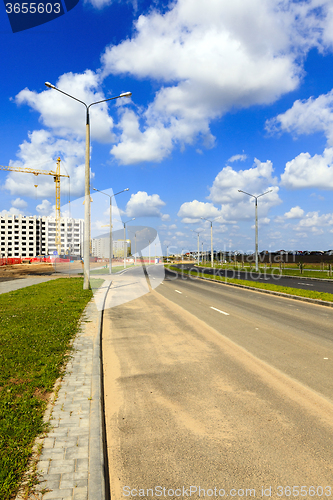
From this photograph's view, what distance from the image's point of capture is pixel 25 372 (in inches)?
226

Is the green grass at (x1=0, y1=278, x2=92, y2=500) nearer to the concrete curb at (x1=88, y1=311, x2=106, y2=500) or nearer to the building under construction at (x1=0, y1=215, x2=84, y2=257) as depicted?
the concrete curb at (x1=88, y1=311, x2=106, y2=500)

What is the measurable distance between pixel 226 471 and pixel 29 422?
8.09 ft

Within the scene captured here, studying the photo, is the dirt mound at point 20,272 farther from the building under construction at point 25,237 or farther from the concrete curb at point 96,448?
the building under construction at point 25,237

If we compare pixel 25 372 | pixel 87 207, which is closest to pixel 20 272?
pixel 87 207

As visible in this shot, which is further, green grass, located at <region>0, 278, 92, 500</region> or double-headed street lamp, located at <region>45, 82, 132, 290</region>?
double-headed street lamp, located at <region>45, 82, 132, 290</region>

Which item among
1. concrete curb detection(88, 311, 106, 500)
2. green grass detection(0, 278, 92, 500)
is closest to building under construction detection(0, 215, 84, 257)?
green grass detection(0, 278, 92, 500)

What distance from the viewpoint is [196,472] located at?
3.33 m

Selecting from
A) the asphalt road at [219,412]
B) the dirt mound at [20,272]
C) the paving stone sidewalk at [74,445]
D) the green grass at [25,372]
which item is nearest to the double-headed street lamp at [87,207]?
the green grass at [25,372]

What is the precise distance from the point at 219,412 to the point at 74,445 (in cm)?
205

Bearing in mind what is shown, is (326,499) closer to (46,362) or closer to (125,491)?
(125,491)

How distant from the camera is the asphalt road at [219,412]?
3.25 metres

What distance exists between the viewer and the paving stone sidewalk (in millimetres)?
3016

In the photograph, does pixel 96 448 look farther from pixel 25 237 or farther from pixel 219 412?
pixel 25 237

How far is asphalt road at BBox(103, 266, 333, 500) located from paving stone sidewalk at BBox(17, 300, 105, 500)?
0.23 m
